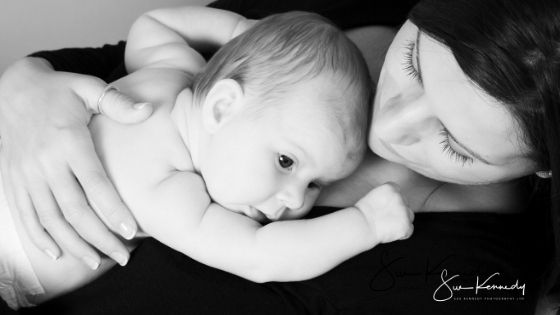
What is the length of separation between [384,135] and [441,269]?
0.26m

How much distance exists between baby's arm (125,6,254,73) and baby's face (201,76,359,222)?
0.99 feet

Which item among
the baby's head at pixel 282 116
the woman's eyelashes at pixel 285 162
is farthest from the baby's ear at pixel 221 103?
the woman's eyelashes at pixel 285 162

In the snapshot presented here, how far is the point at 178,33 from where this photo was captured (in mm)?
1282

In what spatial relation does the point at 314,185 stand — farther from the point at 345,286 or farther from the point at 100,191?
the point at 100,191

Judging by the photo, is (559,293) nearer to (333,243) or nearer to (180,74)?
(333,243)

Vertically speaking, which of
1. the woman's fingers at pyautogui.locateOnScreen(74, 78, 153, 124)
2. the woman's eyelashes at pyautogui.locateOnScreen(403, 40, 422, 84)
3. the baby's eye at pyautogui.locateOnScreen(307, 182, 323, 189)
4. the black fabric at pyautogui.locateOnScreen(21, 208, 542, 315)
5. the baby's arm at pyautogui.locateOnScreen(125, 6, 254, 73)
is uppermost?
the woman's eyelashes at pyautogui.locateOnScreen(403, 40, 422, 84)

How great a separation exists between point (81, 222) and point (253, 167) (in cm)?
32

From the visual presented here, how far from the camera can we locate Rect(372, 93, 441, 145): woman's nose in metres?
0.86

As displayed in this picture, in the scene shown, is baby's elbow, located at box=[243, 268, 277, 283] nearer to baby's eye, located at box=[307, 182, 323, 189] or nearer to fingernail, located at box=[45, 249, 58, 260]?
baby's eye, located at box=[307, 182, 323, 189]

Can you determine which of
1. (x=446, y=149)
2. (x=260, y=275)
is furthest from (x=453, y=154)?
(x=260, y=275)

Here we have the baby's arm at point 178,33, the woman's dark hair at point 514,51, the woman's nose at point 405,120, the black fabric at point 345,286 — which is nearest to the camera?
the woman's dark hair at point 514,51

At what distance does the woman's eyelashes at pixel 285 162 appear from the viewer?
3.19 feet

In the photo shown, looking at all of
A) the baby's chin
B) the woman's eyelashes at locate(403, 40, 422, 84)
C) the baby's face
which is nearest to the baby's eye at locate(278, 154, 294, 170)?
the baby's face

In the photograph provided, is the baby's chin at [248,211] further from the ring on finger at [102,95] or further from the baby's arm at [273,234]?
the ring on finger at [102,95]
